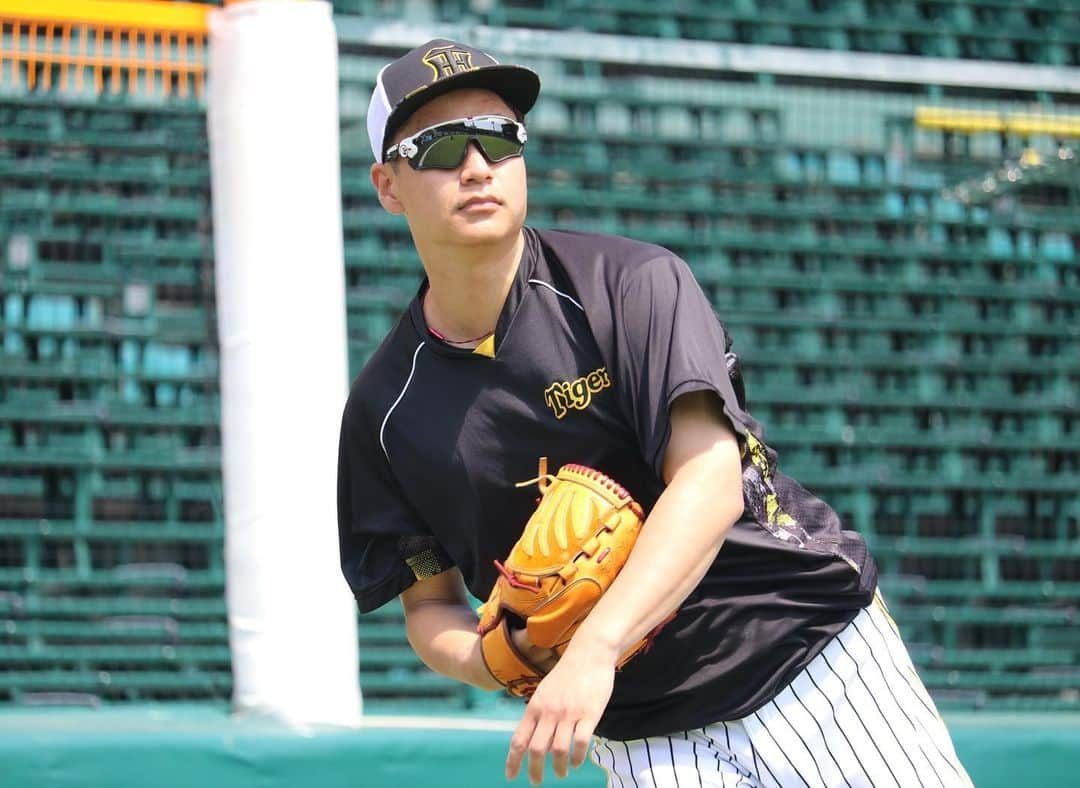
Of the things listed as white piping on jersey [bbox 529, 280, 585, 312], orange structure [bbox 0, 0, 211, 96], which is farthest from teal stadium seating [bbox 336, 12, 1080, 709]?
white piping on jersey [bbox 529, 280, 585, 312]

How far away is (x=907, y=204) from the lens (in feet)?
22.1

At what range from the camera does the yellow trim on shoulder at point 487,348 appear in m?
2.75

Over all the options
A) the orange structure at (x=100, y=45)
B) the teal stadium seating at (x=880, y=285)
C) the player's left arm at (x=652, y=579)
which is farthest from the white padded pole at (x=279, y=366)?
the player's left arm at (x=652, y=579)

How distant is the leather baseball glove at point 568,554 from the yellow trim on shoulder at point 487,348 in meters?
0.26

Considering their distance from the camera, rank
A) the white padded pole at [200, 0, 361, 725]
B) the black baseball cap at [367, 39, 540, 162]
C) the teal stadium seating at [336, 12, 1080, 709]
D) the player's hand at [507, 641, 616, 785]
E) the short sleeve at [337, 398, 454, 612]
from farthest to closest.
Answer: the teal stadium seating at [336, 12, 1080, 709] → the white padded pole at [200, 0, 361, 725] → the short sleeve at [337, 398, 454, 612] → the black baseball cap at [367, 39, 540, 162] → the player's hand at [507, 641, 616, 785]

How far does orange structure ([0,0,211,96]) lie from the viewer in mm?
5961

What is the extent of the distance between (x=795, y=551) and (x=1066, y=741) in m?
3.30

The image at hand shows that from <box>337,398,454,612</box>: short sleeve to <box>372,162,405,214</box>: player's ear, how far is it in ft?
1.20

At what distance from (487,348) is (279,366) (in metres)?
2.79

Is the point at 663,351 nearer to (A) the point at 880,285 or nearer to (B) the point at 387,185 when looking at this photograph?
(B) the point at 387,185

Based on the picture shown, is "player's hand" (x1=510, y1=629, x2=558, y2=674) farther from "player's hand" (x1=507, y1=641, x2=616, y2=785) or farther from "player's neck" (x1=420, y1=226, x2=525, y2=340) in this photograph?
"player's neck" (x1=420, y1=226, x2=525, y2=340)

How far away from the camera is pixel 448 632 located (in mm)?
2930

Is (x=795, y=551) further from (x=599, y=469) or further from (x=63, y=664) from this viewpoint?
(x=63, y=664)

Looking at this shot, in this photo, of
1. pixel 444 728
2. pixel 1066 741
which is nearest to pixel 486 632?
pixel 444 728
